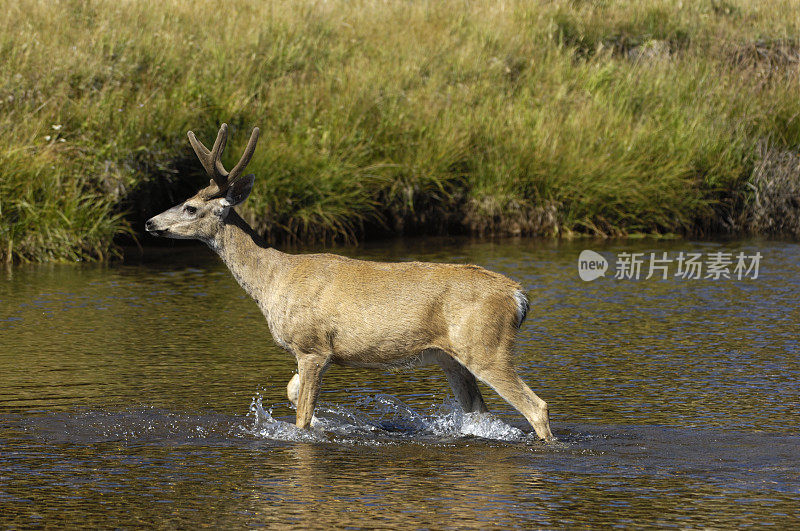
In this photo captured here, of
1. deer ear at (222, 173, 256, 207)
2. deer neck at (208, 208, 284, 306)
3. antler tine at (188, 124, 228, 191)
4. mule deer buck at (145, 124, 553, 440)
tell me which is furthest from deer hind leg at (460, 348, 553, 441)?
Answer: antler tine at (188, 124, 228, 191)

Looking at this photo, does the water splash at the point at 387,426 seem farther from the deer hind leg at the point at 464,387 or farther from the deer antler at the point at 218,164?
the deer antler at the point at 218,164

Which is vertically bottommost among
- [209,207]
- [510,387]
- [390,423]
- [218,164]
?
→ [390,423]

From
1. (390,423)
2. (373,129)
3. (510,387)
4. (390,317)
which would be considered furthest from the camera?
(373,129)

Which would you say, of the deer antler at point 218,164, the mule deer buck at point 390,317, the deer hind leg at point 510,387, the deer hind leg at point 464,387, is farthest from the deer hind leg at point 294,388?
the deer antler at point 218,164

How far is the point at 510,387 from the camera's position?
8508 mm

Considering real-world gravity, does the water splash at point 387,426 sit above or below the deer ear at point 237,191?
below

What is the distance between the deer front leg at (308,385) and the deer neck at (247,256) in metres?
0.65

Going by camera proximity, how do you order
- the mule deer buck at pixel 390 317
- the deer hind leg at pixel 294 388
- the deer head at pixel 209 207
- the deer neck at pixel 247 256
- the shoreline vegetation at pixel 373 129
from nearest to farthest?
the mule deer buck at pixel 390 317, the deer hind leg at pixel 294 388, the deer neck at pixel 247 256, the deer head at pixel 209 207, the shoreline vegetation at pixel 373 129

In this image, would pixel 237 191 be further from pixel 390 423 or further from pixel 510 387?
pixel 510 387

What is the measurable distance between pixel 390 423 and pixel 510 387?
1.00m

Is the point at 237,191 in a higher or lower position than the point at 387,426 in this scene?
higher

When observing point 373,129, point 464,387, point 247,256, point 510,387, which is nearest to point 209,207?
point 247,256

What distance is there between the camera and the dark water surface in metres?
6.86

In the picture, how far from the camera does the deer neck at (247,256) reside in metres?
9.23
